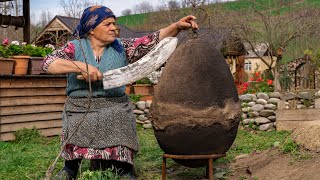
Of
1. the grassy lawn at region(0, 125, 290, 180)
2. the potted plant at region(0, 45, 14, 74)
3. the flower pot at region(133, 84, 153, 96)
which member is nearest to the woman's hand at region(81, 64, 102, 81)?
the grassy lawn at region(0, 125, 290, 180)

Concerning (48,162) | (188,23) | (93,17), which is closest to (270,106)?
(48,162)

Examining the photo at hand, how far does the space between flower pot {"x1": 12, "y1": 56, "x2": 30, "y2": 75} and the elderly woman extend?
4694 millimetres

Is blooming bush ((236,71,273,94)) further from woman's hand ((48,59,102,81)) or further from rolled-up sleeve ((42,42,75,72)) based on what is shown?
woman's hand ((48,59,102,81))

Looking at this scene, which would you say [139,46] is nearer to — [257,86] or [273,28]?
[257,86]

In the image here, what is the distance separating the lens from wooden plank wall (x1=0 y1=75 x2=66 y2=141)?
8422mm

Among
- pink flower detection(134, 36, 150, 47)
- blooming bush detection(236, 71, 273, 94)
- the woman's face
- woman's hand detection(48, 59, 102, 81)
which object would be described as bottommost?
blooming bush detection(236, 71, 273, 94)

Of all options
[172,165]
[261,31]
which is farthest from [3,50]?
[261,31]

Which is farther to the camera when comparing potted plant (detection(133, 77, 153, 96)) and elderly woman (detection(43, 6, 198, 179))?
potted plant (detection(133, 77, 153, 96))

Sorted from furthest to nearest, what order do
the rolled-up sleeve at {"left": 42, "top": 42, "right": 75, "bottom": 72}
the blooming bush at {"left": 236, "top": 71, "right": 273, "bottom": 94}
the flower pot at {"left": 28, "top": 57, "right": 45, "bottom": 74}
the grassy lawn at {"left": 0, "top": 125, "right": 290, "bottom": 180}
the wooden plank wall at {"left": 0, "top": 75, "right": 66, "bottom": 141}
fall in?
the blooming bush at {"left": 236, "top": 71, "right": 273, "bottom": 94}, the flower pot at {"left": 28, "top": 57, "right": 45, "bottom": 74}, the wooden plank wall at {"left": 0, "top": 75, "right": 66, "bottom": 141}, the grassy lawn at {"left": 0, "top": 125, "right": 290, "bottom": 180}, the rolled-up sleeve at {"left": 42, "top": 42, "right": 75, "bottom": 72}

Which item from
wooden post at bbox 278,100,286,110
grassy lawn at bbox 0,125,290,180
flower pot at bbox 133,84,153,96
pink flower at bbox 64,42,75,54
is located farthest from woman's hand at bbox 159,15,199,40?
flower pot at bbox 133,84,153,96

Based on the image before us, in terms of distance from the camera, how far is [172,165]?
5.10 m

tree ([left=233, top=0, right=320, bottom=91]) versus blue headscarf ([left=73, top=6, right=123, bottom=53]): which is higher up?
tree ([left=233, top=0, right=320, bottom=91])

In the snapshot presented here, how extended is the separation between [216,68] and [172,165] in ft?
4.91

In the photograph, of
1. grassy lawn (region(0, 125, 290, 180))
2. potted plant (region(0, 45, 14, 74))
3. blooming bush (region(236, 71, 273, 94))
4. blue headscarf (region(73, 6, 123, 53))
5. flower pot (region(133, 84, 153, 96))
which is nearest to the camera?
blue headscarf (region(73, 6, 123, 53))
